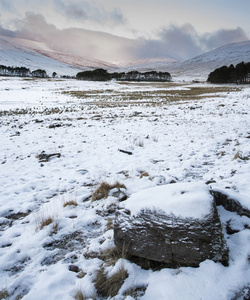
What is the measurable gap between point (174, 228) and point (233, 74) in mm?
99371

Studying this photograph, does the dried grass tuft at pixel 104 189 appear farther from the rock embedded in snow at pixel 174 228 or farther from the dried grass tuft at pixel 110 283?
the dried grass tuft at pixel 110 283

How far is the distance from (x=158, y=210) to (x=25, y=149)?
8.94 metres

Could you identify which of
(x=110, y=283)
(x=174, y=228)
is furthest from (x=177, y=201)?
(x=110, y=283)

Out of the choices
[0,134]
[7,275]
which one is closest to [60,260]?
[7,275]

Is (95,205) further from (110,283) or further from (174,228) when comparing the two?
(174,228)

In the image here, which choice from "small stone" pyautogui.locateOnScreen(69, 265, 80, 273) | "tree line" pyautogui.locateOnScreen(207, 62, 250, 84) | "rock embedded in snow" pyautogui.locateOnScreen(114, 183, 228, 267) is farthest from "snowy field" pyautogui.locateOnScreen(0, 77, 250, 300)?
"tree line" pyautogui.locateOnScreen(207, 62, 250, 84)

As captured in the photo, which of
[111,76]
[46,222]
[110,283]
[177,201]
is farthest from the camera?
[111,76]

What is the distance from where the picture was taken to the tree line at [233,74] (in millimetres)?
78000

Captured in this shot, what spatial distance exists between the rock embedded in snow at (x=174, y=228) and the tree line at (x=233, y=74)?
314 feet

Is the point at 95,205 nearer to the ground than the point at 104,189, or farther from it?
nearer to the ground

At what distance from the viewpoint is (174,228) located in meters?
2.62

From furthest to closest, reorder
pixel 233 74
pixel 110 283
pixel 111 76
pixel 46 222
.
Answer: pixel 111 76 → pixel 233 74 → pixel 46 222 → pixel 110 283

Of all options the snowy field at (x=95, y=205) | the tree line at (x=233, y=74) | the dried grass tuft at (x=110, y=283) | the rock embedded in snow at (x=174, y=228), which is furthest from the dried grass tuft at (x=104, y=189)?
the tree line at (x=233, y=74)

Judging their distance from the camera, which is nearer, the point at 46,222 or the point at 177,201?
the point at 177,201
